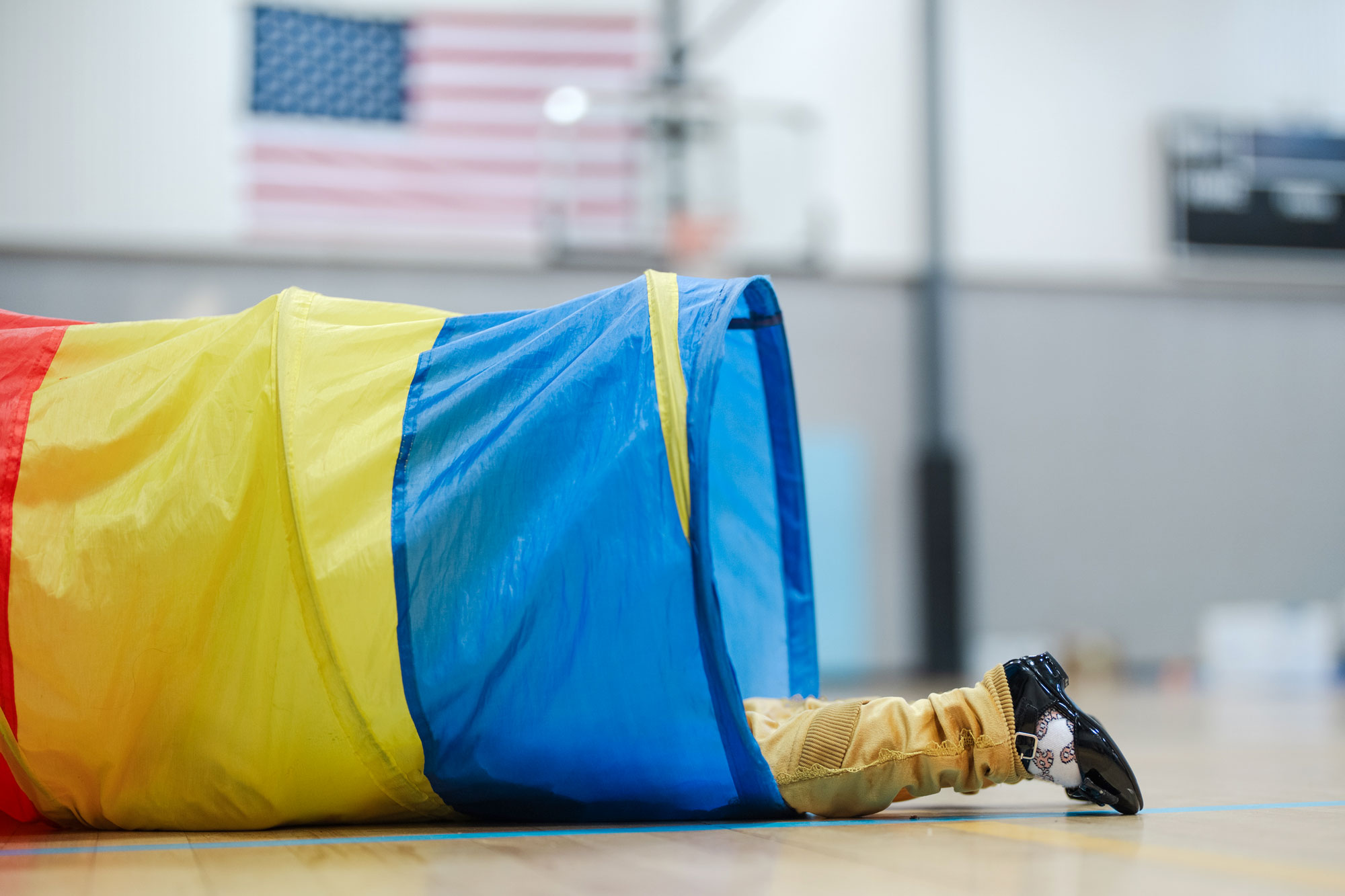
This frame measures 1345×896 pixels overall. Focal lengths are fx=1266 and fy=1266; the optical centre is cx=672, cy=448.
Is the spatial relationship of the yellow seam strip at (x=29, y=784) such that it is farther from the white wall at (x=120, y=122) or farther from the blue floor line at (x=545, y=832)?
the white wall at (x=120, y=122)

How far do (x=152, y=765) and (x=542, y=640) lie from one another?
38 centimetres

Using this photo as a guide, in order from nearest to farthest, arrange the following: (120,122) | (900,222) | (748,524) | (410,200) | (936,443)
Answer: (748,524) < (120,122) < (410,200) < (936,443) < (900,222)

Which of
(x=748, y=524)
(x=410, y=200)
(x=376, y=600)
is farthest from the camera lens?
(x=410, y=200)

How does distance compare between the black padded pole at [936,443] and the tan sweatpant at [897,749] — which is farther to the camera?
the black padded pole at [936,443]

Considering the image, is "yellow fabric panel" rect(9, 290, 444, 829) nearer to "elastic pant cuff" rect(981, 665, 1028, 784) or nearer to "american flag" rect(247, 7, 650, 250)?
"elastic pant cuff" rect(981, 665, 1028, 784)

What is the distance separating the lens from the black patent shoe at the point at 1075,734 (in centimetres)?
118

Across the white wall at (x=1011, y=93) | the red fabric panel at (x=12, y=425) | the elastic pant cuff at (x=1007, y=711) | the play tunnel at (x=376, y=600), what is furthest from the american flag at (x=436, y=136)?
the elastic pant cuff at (x=1007, y=711)

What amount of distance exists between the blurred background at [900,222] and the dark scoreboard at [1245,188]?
1 cm

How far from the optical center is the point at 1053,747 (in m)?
1.17

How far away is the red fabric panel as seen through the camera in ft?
3.87

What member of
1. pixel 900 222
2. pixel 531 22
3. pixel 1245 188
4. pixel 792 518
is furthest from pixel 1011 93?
pixel 792 518

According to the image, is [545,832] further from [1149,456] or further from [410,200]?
[1149,456]

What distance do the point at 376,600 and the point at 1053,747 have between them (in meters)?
0.64

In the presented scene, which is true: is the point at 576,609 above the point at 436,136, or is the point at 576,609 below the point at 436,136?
below
